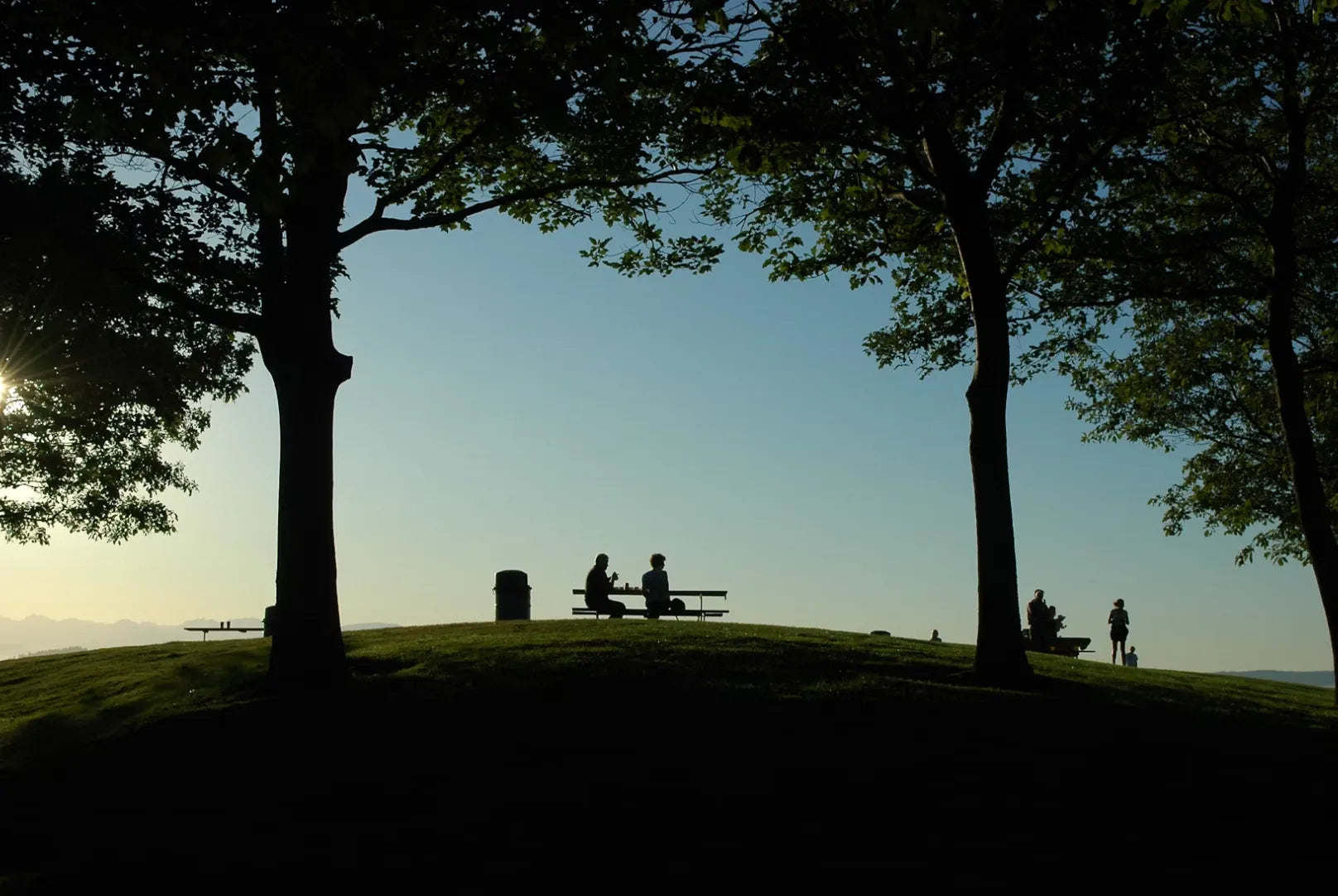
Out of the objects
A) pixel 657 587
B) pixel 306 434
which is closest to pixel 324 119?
pixel 306 434

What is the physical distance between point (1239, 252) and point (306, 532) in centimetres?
2233

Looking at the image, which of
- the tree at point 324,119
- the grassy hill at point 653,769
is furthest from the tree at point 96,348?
the grassy hill at point 653,769

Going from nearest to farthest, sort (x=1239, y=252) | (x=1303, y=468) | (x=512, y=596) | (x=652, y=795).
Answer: (x=652, y=795) → (x=1303, y=468) → (x=1239, y=252) → (x=512, y=596)

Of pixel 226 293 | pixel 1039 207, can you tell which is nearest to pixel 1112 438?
pixel 1039 207

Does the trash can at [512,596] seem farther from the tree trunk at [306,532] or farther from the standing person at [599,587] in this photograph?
the tree trunk at [306,532]

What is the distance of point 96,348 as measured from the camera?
23.9m

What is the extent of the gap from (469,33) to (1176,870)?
9.60 meters

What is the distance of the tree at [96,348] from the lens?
1866 cm

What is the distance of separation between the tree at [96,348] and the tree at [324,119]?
1.12 m

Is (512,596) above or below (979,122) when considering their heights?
below

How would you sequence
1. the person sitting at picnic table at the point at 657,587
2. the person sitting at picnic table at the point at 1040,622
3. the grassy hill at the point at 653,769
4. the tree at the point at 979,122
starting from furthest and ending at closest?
1. the person sitting at picnic table at the point at 1040,622
2. the person sitting at picnic table at the point at 657,587
3. the tree at the point at 979,122
4. the grassy hill at the point at 653,769

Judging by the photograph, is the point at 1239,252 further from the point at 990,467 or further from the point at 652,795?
the point at 652,795

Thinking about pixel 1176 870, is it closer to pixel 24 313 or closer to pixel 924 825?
pixel 924 825

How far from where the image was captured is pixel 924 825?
1008 cm
